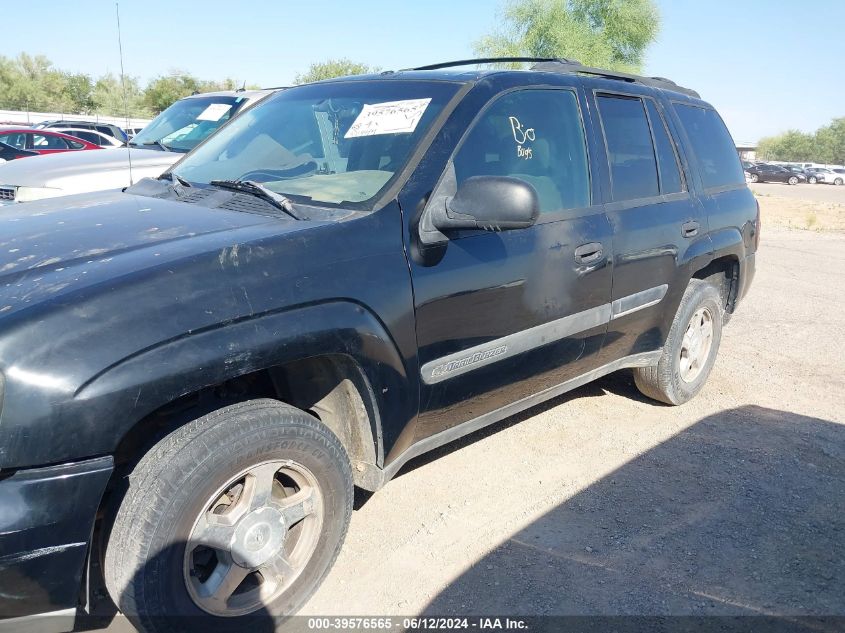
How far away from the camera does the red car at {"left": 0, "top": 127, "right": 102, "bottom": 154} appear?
571 inches

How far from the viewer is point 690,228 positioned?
4.13 metres

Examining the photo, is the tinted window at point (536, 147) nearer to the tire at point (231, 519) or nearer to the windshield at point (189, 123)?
the tire at point (231, 519)

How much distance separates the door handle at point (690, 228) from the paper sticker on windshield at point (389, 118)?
1841mm

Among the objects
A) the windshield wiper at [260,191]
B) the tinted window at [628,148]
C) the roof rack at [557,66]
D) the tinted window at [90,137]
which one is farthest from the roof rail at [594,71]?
the tinted window at [90,137]

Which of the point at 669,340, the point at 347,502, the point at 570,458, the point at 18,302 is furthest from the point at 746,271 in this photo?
the point at 18,302

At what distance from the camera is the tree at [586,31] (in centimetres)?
2805

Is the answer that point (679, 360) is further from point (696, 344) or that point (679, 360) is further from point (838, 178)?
point (838, 178)

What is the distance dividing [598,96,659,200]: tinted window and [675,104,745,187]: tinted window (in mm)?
574

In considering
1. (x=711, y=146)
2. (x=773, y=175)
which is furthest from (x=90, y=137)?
(x=773, y=175)

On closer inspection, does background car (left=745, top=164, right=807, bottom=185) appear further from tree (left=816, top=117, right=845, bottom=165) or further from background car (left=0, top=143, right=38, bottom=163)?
tree (left=816, top=117, right=845, bottom=165)

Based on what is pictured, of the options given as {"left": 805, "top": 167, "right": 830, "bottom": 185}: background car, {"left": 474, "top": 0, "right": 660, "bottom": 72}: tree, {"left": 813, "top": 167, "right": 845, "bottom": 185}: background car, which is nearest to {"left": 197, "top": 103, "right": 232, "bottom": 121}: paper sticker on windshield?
{"left": 474, "top": 0, "right": 660, "bottom": 72}: tree

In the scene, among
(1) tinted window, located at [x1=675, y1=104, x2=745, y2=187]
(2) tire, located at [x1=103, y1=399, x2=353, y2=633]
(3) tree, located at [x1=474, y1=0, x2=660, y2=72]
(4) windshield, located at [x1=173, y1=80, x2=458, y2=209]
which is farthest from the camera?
(3) tree, located at [x1=474, y1=0, x2=660, y2=72]

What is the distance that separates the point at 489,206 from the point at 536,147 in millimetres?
832

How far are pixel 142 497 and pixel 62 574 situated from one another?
0.90 feet
